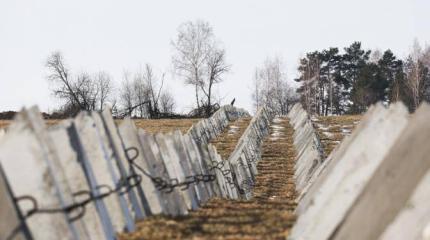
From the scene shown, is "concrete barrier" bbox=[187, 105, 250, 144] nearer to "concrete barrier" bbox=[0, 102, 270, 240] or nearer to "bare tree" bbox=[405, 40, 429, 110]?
"concrete barrier" bbox=[0, 102, 270, 240]

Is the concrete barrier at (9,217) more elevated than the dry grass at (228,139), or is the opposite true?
the concrete barrier at (9,217)

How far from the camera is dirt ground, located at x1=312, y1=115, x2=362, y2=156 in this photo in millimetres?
26656

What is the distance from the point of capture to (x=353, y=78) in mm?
86250

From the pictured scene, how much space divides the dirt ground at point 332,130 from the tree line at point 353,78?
1308 inches

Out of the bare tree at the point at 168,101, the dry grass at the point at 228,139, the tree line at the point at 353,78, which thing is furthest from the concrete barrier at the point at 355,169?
the bare tree at the point at 168,101

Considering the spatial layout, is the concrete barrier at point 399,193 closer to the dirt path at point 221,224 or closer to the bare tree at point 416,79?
the dirt path at point 221,224

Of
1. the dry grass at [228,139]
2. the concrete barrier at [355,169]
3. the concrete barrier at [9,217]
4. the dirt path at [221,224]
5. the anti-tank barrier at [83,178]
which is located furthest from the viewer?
the dry grass at [228,139]

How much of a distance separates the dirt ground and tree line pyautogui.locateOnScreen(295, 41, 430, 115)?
33.2m

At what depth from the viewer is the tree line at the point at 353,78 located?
7475 centimetres

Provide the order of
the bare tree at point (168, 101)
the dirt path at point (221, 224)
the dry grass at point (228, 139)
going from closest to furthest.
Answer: the dirt path at point (221, 224)
the dry grass at point (228, 139)
the bare tree at point (168, 101)

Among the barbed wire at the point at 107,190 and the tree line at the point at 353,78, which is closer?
the barbed wire at the point at 107,190

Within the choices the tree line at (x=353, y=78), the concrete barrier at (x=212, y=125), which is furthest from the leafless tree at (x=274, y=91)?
the concrete barrier at (x=212, y=125)

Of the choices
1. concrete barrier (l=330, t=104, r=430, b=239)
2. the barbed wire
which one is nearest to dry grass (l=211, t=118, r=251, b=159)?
the barbed wire

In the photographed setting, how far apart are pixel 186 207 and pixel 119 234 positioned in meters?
1.91
